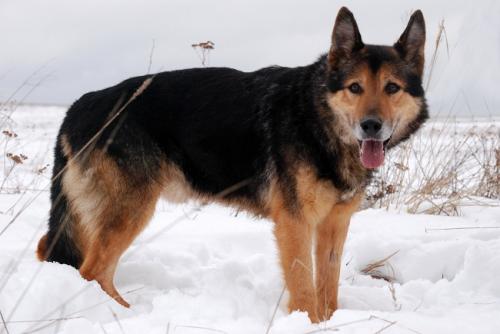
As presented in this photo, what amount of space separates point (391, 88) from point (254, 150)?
3.08 ft

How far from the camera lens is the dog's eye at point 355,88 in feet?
10.3

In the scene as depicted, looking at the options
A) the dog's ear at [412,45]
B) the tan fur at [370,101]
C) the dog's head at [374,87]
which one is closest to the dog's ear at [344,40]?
the dog's head at [374,87]

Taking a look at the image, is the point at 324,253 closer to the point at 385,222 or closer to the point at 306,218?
the point at 306,218

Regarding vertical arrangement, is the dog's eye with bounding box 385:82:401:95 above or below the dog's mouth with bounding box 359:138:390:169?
above

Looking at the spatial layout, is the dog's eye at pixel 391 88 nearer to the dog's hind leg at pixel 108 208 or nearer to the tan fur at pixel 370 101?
the tan fur at pixel 370 101

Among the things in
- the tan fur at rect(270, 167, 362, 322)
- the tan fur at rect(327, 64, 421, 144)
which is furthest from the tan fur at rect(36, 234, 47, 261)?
the tan fur at rect(327, 64, 421, 144)

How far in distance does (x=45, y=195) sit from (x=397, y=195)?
4.08 meters

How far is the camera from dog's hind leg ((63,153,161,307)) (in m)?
3.37

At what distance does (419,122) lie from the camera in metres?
3.35

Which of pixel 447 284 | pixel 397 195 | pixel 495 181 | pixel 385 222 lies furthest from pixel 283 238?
pixel 495 181

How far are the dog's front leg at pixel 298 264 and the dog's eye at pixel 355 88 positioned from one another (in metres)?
0.84

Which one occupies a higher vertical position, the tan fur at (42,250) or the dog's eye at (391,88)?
the dog's eye at (391,88)

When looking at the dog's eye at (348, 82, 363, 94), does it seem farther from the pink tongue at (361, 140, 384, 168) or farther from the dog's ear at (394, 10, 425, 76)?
the dog's ear at (394, 10, 425, 76)

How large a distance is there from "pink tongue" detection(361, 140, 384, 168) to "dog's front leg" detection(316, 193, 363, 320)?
0.32 metres
